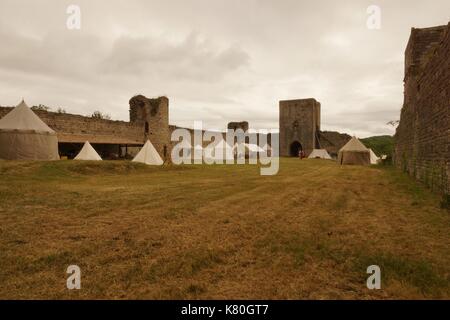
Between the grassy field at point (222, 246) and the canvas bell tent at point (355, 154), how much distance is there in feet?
56.7

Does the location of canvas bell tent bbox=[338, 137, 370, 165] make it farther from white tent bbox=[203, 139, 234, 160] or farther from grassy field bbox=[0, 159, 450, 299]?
grassy field bbox=[0, 159, 450, 299]

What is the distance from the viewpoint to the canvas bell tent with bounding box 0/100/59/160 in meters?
14.4

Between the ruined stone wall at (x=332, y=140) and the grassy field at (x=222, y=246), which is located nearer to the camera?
the grassy field at (x=222, y=246)

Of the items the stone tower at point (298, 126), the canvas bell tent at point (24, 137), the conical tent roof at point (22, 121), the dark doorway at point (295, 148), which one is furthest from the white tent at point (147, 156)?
the dark doorway at point (295, 148)

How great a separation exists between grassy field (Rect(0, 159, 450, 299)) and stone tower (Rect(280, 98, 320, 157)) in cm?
3628

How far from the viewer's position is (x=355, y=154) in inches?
920

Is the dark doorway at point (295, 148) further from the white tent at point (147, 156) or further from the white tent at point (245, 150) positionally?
the white tent at point (147, 156)

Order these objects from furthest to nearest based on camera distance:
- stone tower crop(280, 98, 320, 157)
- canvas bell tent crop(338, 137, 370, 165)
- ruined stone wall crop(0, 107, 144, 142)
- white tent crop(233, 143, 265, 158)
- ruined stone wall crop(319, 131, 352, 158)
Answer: ruined stone wall crop(319, 131, 352, 158)
stone tower crop(280, 98, 320, 157)
white tent crop(233, 143, 265, 158)
canvas bell tent crop(338, 137, 370, 165)
ruined stone wall crop(0, 107, 144, 142)

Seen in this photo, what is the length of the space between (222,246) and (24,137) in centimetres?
1463

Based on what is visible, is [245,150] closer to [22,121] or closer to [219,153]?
[219,153]

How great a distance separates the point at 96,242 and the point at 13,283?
3.77 ft

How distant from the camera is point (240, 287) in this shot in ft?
9.04

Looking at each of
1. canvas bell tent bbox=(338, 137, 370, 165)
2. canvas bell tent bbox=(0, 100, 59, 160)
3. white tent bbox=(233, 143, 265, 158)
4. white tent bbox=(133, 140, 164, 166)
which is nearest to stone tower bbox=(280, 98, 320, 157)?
white tent bbox=(233, 143, 265, 158)

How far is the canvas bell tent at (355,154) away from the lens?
2323 centimetres
